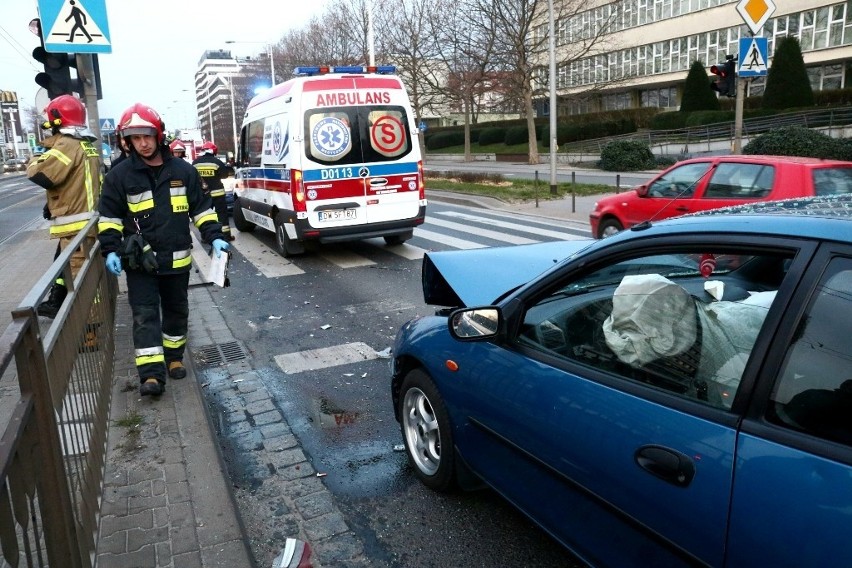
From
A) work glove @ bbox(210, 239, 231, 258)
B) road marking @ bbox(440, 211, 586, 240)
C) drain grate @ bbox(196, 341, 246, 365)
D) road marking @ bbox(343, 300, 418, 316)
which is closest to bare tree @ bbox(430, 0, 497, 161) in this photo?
road marking @ bbox(440, 211, 586, 240)

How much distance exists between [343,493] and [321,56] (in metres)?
55.3

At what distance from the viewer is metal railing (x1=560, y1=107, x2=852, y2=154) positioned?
31.3 m

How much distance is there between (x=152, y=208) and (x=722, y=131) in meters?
36.2

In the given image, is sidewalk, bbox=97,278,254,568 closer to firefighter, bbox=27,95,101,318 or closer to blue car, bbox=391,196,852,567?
blue car, bbox=391,196,852,567

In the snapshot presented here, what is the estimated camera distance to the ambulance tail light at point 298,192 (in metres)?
10.3

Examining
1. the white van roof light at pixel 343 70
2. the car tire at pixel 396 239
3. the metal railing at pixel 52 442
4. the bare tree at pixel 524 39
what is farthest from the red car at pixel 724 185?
the bare tree at pixel 524 39

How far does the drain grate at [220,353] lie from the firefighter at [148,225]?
3.20ft

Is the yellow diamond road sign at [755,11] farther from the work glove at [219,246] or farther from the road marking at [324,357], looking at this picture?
the work glove at [219,246]

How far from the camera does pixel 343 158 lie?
10422 mm

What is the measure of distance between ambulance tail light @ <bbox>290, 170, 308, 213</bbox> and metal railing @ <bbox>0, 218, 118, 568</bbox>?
256 inches

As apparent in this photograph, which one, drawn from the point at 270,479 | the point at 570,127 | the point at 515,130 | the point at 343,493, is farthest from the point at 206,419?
the point at 515,130

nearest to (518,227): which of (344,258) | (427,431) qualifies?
(344,258)

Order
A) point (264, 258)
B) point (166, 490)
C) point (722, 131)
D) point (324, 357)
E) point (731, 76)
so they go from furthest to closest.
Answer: point (722, 131) < point (731, 76) < point (264, 258) < point (324, 357) < point (166, 490)

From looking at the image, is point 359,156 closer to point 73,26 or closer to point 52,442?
point 73,26
